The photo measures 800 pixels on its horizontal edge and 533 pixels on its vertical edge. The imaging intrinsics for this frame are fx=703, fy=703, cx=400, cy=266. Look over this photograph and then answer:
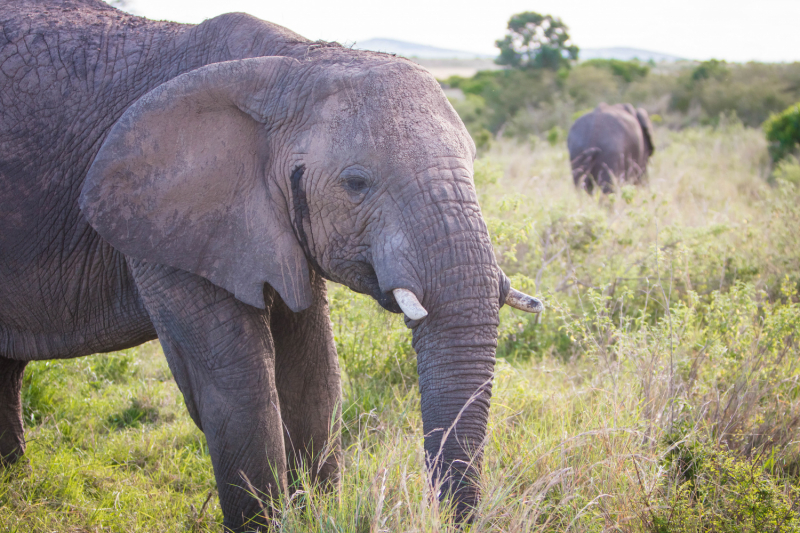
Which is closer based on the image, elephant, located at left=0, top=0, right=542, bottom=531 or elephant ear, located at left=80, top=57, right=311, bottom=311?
Result: elephant, located at left=0, top=0, right=542, bottom=531

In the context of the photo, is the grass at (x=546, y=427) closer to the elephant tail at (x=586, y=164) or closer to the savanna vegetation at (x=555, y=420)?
the savanna vegetation at (x=555, y=420)

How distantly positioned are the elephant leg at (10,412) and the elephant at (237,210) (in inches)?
37.5

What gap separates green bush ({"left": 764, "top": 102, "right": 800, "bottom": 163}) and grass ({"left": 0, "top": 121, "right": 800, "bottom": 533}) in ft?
28.0

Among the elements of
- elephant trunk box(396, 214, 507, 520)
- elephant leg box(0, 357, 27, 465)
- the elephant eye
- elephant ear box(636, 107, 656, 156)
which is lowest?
elephant leg box(0, 357, 27, 465)

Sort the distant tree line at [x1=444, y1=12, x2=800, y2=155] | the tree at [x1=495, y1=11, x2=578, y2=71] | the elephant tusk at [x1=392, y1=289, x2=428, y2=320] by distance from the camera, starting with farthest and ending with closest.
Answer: the tree at [x1=495, y1=11, x2=578, y2=71]
the distant tree line at [x1=444, y1=12, x2=800, y2=155]
the elephant tusk at [x1=392, y1=289, x2=428, y2=320]

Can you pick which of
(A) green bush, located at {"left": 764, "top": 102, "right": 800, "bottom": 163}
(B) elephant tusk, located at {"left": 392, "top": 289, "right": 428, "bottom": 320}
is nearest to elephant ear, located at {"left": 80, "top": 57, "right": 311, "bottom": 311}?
(B) elephant tusk, located at {"left": 392, "top": 289, "right": 428, "bottom": 320}

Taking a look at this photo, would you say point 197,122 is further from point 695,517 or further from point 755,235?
point 755,235

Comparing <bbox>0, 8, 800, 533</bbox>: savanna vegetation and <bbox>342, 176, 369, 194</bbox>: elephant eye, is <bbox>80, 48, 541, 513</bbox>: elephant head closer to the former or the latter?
<bbox>342, 176, 369, 194</bbox>: elephant eye

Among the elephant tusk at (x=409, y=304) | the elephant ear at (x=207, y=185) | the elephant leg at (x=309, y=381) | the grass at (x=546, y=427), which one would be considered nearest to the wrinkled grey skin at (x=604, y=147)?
the grass at (x=546, y=427)

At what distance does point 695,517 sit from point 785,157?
43.4 feet

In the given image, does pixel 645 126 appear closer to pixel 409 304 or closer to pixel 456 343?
pixel 456 343

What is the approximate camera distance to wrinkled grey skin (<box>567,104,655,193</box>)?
1335cm

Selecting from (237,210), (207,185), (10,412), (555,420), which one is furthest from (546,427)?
(10,412)

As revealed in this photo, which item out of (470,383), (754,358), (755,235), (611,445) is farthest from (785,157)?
(470,383)
